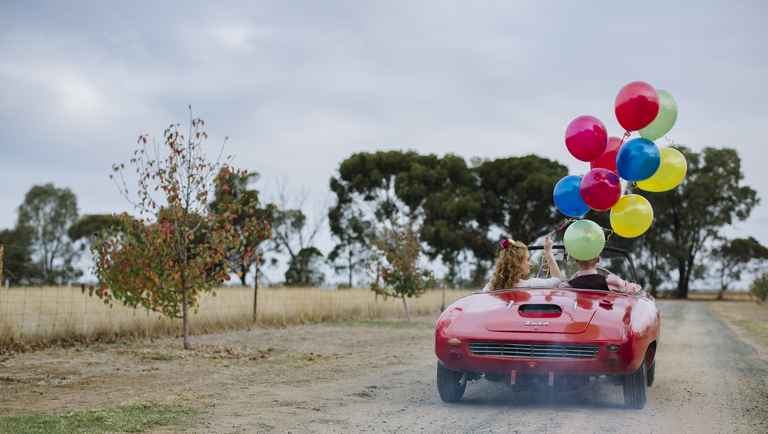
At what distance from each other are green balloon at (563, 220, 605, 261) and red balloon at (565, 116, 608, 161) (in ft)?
4.06

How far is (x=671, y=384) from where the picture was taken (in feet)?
27.6

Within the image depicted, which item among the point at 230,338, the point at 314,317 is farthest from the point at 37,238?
the point at 230,338

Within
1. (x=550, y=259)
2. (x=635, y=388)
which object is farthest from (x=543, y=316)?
(x=550, y=259)

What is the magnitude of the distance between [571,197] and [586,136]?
686 millimetres

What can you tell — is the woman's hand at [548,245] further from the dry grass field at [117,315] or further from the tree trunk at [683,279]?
the tree trunk at [683,279]

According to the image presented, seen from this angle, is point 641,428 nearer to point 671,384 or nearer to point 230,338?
point 671,384

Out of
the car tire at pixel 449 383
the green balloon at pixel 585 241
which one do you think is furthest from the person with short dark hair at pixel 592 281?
the car tire at pixel 449 383

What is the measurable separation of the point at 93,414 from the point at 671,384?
601cm

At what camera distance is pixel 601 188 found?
7828mm

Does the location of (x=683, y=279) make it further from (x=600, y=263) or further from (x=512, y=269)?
(x=512, y=269)

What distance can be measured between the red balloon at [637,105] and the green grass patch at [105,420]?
539 cm

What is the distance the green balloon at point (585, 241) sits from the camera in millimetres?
7242

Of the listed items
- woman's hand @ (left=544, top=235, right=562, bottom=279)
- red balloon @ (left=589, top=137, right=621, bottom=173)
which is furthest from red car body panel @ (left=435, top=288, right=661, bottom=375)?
red balloon @ (left=589, top=137, right=621, bottom=173)

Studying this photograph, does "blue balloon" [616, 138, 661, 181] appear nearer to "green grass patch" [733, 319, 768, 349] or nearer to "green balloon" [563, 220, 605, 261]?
"green balloon" [563, 220, 605, 261]
